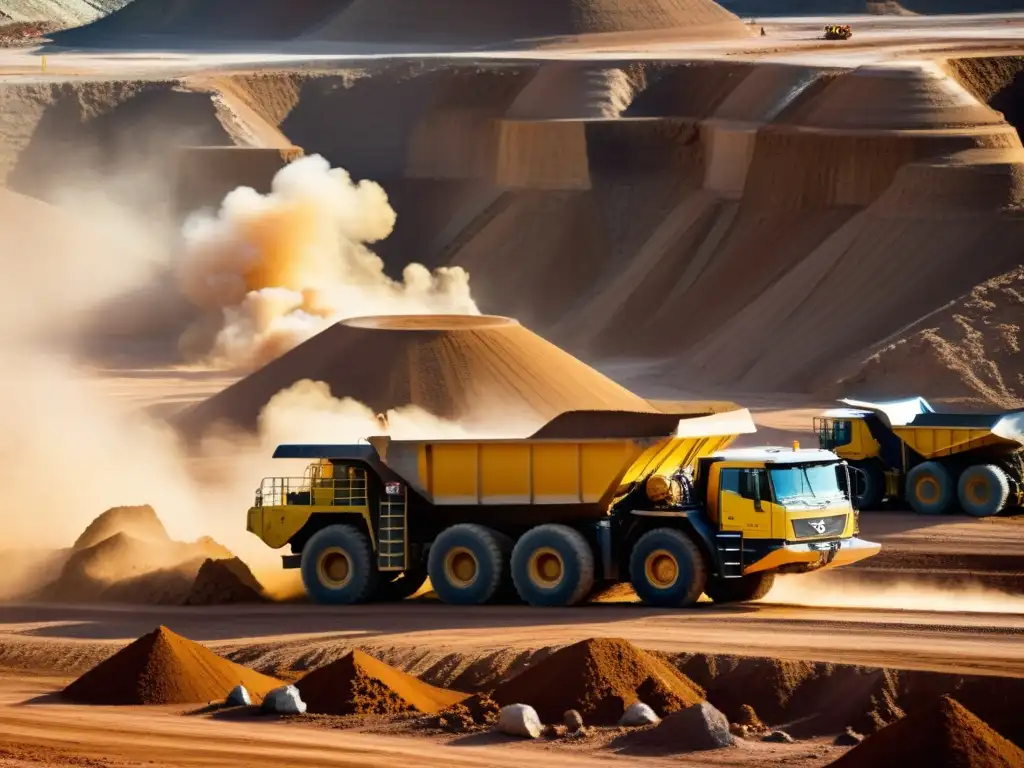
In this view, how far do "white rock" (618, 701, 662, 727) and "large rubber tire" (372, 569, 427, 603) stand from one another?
24.1ft

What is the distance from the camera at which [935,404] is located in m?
45.9

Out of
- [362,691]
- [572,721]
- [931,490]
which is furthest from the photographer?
[931,490]

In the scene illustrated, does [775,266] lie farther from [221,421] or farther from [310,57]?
[310,57]

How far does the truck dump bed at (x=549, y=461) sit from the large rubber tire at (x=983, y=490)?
9.14m

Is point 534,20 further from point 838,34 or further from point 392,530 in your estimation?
point 392,530

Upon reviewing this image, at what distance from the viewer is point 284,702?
19.5 metres

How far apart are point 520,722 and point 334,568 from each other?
752 centimetres

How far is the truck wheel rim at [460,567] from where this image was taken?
25141mm

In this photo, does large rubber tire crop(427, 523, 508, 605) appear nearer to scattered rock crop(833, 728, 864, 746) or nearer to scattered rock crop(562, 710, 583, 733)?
scattered rock crop(562, 710, 583, 733)

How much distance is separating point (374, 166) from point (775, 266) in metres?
20.8

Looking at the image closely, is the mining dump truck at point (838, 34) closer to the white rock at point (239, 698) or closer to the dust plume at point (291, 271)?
the dust plume at point (291, 271)

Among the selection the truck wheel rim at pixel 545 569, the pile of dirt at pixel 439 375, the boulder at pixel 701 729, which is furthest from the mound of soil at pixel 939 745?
the pile of dirt at pixel 439 375

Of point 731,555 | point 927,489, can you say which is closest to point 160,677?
point 731,555

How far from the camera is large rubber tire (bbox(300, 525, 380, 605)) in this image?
25484 mm
